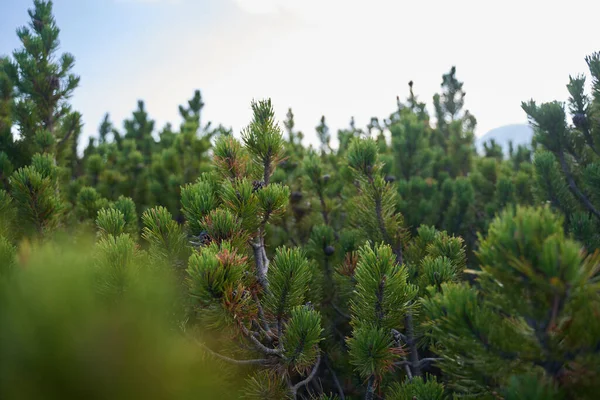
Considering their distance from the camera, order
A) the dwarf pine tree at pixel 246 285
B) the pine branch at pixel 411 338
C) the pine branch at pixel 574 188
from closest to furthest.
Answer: the dwarf pine tree at pixel 246 285 → the pine branch at pixel 411 338 → the pine branch at pixel 574 188

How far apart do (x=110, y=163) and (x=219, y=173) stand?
14.4ft

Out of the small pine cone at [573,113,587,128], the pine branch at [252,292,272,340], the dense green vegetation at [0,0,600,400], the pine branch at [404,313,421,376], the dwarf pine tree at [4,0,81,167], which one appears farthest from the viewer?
the dwarf pine tree at [4,0,81,167]

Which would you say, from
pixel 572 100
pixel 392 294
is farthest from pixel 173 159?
pixel 572 100

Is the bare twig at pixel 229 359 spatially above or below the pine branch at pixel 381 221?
below

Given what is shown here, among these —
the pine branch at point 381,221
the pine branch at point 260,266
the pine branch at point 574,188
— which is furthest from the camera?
the pine branch at point 574,188

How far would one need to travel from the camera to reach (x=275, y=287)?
58.2 inches

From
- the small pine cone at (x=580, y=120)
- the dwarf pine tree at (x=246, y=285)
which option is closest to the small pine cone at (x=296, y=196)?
the dwarf pine tree at (x=246, y=285)

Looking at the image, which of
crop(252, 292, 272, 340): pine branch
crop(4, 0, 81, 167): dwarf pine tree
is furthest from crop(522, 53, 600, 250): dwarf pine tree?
crop(4, 0, 81, 167): dwarf pine tree

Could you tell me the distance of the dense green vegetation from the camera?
0.81 metres

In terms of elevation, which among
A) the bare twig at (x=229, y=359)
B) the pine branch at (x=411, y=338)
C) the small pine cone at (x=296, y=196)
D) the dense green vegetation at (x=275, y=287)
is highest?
the small pine cone at (x=296, y=196)

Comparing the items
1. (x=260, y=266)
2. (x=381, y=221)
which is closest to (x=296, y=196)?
(x=381, y=221)

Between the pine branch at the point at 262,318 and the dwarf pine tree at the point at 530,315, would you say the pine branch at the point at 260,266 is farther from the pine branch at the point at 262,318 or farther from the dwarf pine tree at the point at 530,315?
the dwarf pine tree at the point at 530,315

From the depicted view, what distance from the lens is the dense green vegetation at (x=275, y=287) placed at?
0.81 metres

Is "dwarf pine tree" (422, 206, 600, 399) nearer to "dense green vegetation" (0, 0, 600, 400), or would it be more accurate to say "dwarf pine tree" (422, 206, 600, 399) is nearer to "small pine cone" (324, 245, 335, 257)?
"dense green vegetation" (0, 0, 600, 400)
